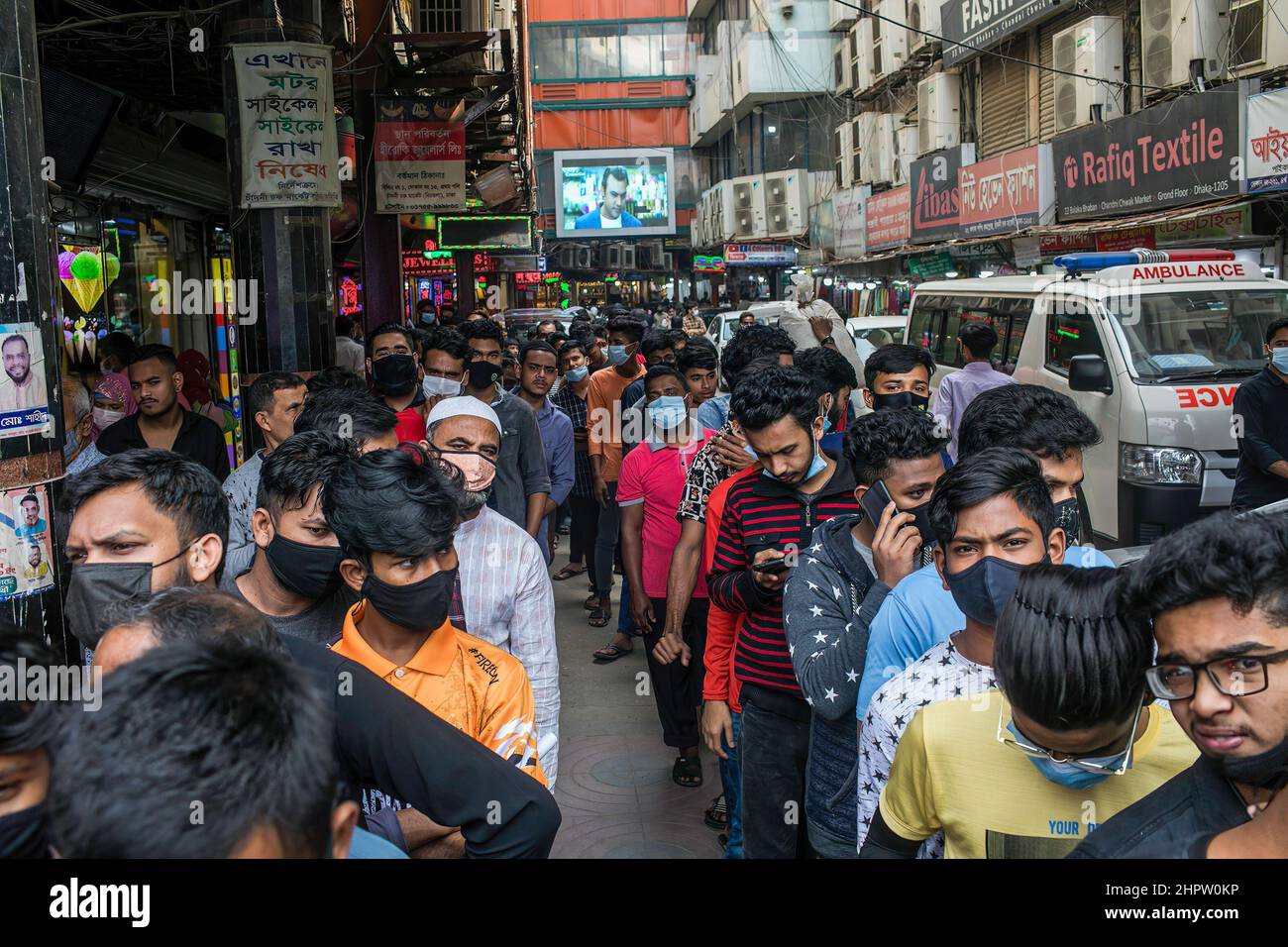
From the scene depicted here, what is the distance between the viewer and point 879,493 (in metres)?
3.33

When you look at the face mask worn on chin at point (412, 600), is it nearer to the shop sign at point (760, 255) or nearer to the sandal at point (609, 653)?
the sandal at point (609, 653)

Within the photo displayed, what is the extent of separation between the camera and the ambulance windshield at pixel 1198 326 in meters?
8.53

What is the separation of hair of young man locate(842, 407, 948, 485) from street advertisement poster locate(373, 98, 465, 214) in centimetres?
1024

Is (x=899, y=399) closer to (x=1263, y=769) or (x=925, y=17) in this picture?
(x=1263, y=769)

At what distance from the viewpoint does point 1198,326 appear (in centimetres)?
877

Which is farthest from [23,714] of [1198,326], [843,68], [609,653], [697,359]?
[843,68]

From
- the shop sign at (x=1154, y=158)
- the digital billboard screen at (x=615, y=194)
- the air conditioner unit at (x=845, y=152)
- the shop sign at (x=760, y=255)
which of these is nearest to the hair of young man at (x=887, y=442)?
the shop sign at (x=1154, y=158)

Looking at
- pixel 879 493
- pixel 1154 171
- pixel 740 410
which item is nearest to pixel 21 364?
pixel 740 410

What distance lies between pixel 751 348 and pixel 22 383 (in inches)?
172

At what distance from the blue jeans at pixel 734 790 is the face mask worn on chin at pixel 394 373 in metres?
2.77

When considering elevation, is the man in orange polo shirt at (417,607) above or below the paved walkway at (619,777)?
above

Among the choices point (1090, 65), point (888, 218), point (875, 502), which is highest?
point (1090, 65)
